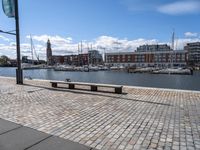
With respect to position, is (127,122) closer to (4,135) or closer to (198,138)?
(198,138)

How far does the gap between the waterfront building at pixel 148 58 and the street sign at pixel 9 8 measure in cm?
9995

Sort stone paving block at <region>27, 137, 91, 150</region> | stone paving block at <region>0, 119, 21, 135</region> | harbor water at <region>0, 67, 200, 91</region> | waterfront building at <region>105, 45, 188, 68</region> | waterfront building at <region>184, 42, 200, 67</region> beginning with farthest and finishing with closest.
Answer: waterfront building at <region>184, 42, 200, 67</region> → waterfront building at <region>105, 45, 188, 68</region> → harbor water at <region>0, 67, 200, 91</region> → stone paving block at <region>0, 119, 21, 135</region> → stone paving block at <region>27, 137, 91, 150</region>

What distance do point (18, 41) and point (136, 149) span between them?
46.5 feet

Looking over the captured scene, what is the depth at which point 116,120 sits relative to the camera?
6.11 metres

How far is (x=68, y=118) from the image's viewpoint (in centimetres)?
636

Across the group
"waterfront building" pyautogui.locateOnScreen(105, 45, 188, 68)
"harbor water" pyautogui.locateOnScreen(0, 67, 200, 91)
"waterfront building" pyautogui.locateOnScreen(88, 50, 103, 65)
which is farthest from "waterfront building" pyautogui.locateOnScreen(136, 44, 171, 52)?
"harbor water" pyautogui.locateOnScreen(0, 67, 200, 91)

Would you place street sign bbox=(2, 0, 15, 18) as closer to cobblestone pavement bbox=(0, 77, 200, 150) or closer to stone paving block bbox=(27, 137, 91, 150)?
cobblestone pavement bbox=(0, 77, 200, 150)

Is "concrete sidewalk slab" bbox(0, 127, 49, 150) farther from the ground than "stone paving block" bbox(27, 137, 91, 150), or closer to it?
farther from the ground

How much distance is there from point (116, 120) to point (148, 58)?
116 metres

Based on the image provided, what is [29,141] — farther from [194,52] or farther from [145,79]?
[194,52]

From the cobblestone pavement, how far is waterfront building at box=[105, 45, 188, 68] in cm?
10420

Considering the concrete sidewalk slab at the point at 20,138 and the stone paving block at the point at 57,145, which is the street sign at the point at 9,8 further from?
the stone paving block at the point at 57,145

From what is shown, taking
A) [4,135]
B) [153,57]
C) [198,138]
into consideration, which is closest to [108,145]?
[198,138]

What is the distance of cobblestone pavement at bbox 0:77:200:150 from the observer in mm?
4531
